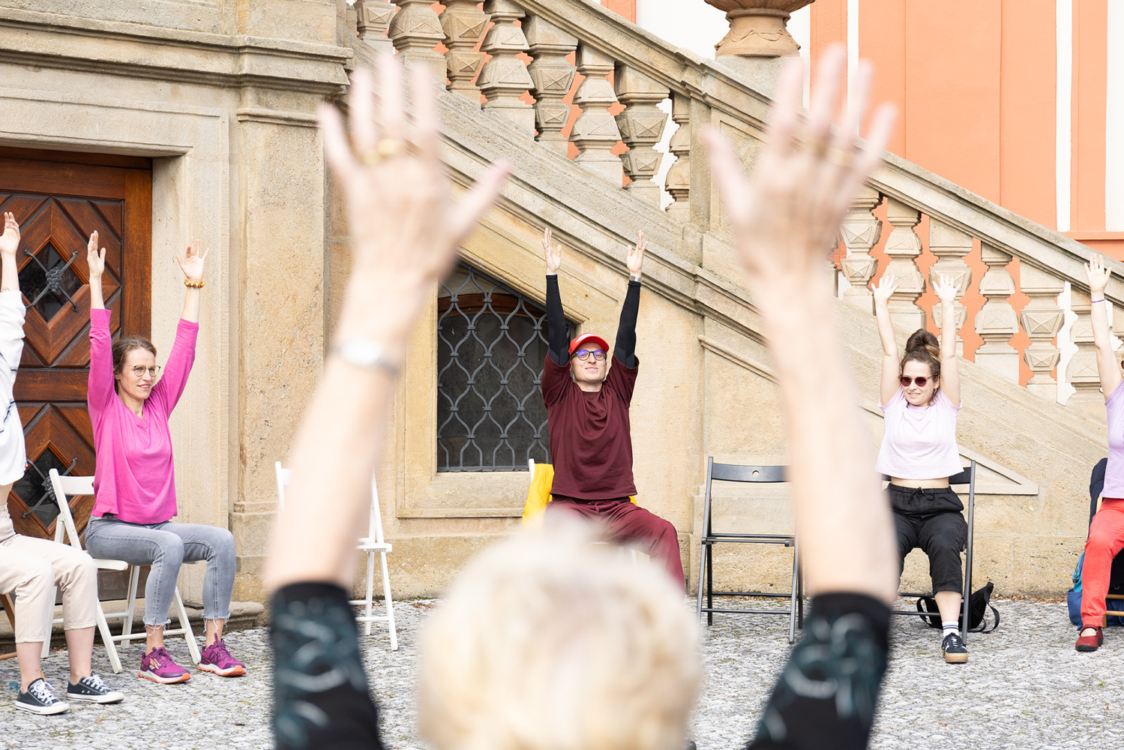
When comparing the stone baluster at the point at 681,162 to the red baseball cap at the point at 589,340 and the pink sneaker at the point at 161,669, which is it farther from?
the pink sneaker at the point at 161,669

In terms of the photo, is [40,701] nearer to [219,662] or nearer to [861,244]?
[219,662]

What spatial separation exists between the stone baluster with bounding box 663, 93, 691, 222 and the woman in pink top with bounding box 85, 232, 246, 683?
123 inches

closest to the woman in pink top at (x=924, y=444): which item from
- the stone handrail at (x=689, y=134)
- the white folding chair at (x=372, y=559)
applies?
the stone handrail at (x=689, y=134)

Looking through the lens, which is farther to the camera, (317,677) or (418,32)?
(418,32)

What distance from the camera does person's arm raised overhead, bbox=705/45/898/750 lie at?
3.40ft

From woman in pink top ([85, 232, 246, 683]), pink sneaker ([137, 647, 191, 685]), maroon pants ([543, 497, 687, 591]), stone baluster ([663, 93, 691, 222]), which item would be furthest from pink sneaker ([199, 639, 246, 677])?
stone baluster ([663, 93, 691, 222])

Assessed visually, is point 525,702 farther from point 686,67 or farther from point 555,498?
point 686,67

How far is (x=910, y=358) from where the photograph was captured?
263 inches

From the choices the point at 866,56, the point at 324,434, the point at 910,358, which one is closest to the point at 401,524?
the point at 910,358

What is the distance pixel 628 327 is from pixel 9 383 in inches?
108

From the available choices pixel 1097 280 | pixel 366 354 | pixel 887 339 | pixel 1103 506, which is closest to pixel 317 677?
pixel 366 354

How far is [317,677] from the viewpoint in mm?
1098

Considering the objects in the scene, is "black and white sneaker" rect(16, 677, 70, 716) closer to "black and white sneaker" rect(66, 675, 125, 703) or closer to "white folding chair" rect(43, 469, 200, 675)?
"black and white sneaker" rect(66, 675, 125, 703)

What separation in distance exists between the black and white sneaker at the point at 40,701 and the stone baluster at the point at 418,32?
12.5ft
